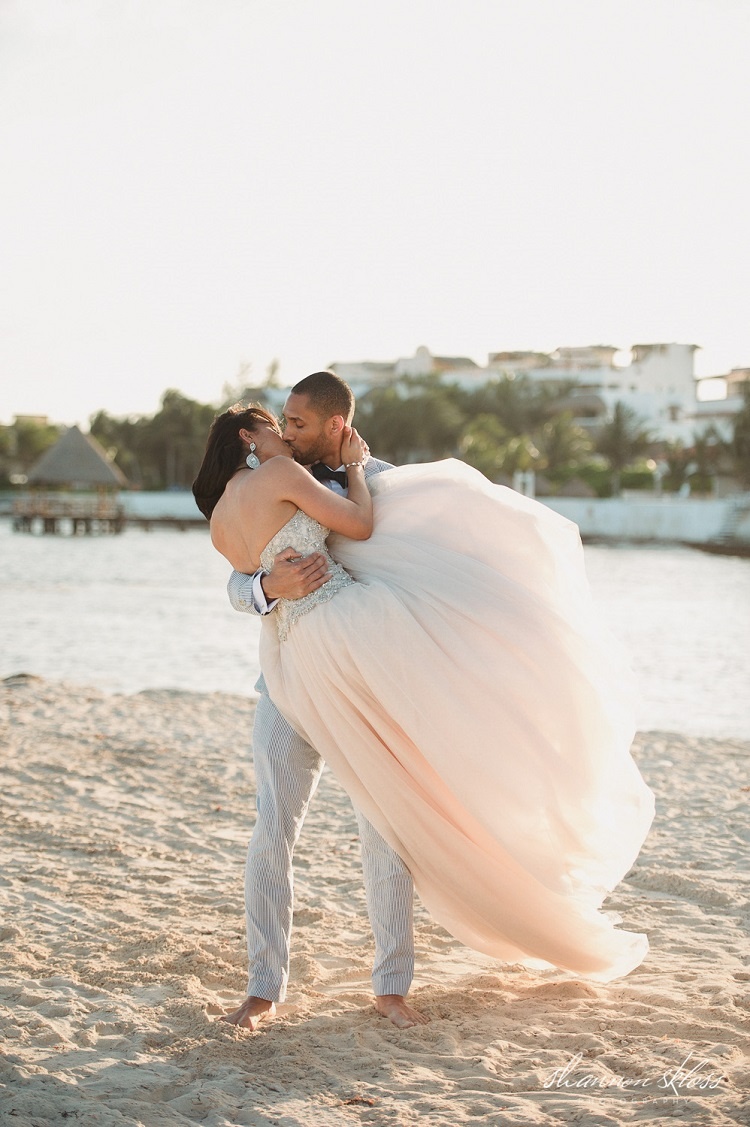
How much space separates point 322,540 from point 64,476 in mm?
55328

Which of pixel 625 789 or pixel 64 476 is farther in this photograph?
pixel 64 476

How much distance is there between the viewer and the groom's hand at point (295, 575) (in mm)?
3357

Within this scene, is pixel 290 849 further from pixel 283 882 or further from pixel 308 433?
pixel 308 433

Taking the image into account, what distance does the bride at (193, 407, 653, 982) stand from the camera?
3299 mm

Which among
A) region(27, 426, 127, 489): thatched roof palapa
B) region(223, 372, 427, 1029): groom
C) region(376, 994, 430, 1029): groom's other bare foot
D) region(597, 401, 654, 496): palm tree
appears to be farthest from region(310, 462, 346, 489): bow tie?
region(597, 401, 654, 496): palm tree

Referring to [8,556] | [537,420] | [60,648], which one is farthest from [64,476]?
[60,648]

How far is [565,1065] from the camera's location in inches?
123

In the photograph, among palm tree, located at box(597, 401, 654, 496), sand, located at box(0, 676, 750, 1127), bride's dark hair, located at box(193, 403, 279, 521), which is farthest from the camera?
palm tree, located at box(597, 401, 654, 496)

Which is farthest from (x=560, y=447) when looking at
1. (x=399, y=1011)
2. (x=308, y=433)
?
(x=399, y=1011)

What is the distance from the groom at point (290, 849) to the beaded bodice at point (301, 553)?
3 cm

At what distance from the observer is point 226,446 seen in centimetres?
351

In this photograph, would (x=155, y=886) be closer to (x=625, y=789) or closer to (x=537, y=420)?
(x=625, y=789)

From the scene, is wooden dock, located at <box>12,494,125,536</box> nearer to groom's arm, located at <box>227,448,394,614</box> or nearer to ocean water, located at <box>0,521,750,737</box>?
ocean water, located at <box>0,521,750,737</box>

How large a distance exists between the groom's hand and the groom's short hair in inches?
16.3
